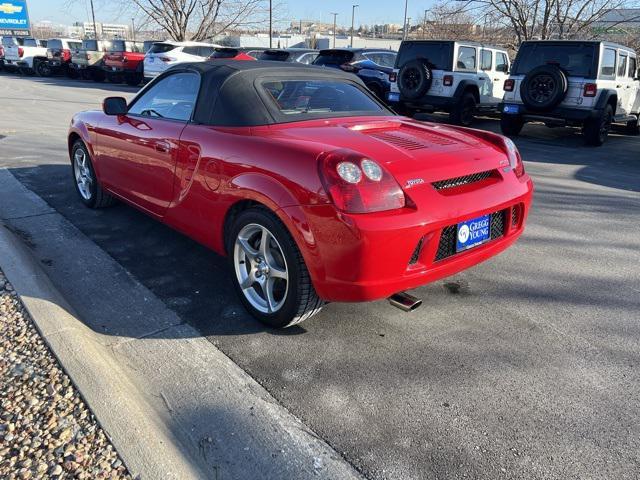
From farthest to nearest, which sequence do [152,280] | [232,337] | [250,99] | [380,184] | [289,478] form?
[152,280]
[250,99]
[232,337]
[380,184]
[289,478]

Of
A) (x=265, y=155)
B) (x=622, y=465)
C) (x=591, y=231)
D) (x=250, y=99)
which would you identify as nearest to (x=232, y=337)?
(x=265, y=155)

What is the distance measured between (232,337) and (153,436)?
94cm

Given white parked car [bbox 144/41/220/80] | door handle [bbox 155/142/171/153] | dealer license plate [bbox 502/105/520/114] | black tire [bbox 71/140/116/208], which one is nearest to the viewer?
door handle [bbox 155/142/171/153]

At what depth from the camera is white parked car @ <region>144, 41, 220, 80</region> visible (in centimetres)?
1766

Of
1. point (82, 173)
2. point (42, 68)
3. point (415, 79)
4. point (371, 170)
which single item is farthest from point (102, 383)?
point (42, 68)

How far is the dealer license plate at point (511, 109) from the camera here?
1035 cm

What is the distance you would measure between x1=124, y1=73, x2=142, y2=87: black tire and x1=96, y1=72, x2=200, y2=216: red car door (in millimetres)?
20128

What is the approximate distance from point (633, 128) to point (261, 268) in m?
12.2

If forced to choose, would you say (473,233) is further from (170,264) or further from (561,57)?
(561,57)

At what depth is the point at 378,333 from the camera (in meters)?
3.02

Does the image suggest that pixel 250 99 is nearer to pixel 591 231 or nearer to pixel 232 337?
pixel 232 337

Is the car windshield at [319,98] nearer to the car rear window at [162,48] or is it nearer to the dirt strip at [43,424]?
the dirt strip at [43,424]

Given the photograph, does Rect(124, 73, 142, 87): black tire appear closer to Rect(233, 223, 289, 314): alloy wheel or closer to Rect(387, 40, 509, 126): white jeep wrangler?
Rect(387, 40, 509, 126): white jeep wrangler

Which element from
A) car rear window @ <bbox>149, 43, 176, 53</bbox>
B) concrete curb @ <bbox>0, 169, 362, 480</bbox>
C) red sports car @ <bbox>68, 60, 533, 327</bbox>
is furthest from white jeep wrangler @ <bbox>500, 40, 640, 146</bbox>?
car rear window @ <bbox>149, 43, 176, 53</bbox>
